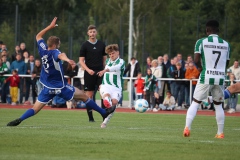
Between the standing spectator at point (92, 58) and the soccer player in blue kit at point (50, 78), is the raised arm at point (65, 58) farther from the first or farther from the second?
the standing spectator at point (92, 58)

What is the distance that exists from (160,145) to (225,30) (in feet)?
77.6

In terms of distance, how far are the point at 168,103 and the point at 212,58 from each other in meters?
14.1

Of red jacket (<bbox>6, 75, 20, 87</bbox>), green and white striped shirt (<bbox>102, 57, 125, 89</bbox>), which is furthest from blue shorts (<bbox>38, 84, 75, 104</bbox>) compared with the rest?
red jacket (<bbox>6, 75, 20, 87</bbox>)

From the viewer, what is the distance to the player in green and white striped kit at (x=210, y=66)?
42.3 ft

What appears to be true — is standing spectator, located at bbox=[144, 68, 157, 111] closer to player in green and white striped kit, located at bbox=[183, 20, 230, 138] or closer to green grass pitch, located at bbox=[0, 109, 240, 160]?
green grass pitch, located at bbox=[0, 109, 240, 160]

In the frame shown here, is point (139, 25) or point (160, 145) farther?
point (139, 25)

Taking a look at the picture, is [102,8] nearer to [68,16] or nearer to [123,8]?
[123,8]

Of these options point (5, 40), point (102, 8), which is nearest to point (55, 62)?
point (5, 40)

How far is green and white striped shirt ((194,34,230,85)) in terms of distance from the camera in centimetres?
1289

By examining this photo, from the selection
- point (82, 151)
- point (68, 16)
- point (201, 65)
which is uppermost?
point (68, 16)

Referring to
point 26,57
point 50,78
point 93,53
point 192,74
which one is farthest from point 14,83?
point 50,78

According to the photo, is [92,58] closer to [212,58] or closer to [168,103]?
[212,58]

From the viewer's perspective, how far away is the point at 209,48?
1291cm

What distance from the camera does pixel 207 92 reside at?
511 inches
